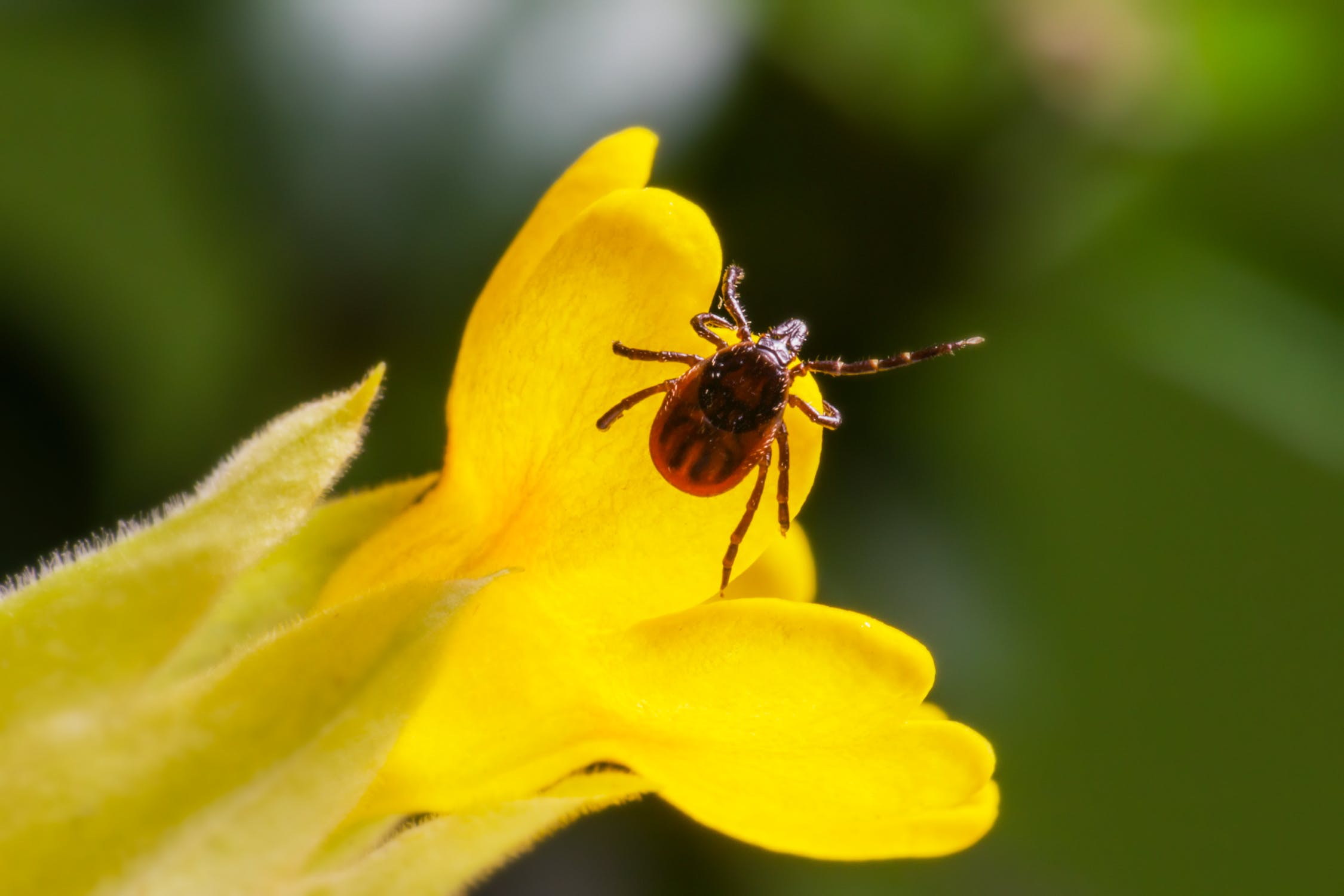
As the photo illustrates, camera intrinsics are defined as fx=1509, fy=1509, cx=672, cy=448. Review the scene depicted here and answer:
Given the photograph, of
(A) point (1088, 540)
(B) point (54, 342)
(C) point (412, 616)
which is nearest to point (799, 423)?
(C) point (412, 616)

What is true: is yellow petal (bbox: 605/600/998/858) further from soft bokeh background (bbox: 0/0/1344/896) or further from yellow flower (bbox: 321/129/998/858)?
soft bokeh background (bbox: 0/0/1344/896)

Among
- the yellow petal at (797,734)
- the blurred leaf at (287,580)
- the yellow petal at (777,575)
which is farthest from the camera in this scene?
the yellow petal at (777,575)

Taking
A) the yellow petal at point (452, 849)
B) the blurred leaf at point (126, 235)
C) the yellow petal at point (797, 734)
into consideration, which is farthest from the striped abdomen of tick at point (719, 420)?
the blurred leaf at point (126, 235)

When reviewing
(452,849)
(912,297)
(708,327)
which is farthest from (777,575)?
(912,297)

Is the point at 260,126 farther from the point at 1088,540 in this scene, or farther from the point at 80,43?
the point at 1088,540

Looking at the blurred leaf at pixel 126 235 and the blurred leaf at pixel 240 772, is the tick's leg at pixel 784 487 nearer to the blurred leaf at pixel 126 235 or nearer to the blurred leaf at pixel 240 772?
the blurred leaf at pixel 240 772
